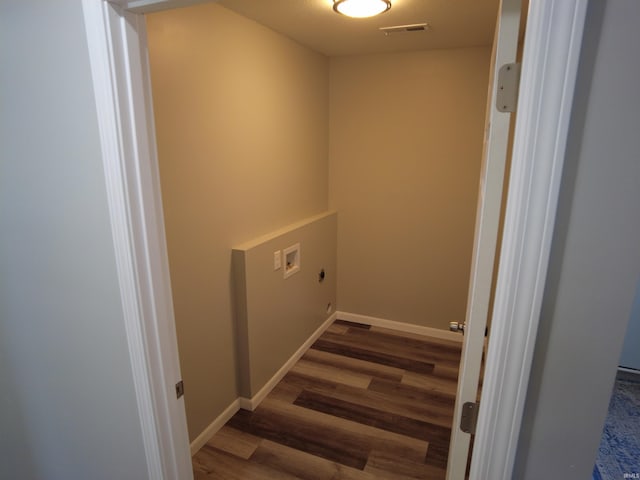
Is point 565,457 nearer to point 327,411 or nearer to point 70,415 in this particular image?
point 70,415

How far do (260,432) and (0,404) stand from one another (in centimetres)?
134

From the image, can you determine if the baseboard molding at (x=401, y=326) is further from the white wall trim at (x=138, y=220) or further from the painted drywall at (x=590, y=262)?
the painted drywall at (x=590, y=262)

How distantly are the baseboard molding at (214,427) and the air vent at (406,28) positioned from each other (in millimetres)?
2618

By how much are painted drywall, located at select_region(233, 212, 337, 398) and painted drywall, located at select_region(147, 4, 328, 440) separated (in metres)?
0.09

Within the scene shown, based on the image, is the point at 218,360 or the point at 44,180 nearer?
the point at 44,180

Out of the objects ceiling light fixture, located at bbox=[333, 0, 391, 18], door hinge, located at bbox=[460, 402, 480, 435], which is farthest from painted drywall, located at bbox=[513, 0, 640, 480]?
ceiling light fixture, located at bbox=[333, 0, 391, 18]

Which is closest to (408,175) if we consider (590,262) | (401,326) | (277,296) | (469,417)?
(401,326)

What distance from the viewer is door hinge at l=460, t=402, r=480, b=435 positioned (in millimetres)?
897

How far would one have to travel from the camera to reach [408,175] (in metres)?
3.23

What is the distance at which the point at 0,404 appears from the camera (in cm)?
145

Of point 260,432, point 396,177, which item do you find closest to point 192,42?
point 396,177

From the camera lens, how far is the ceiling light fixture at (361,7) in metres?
1.83

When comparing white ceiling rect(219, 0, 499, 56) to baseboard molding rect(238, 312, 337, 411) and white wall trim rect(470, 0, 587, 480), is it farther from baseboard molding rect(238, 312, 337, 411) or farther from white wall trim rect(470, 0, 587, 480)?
baseboard molding rect(238, 312, 337, 411)

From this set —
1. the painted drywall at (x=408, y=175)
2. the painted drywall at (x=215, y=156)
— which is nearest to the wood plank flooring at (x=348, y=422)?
the painted drywall at (x=215, y=156)
